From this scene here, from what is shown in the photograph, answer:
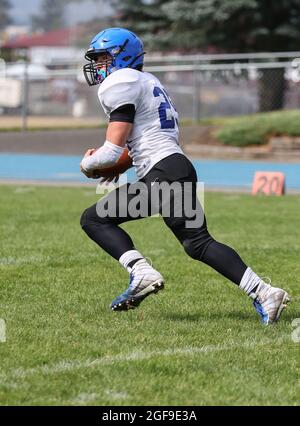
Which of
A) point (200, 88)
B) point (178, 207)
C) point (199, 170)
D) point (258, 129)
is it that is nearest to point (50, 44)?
point (200, 88)

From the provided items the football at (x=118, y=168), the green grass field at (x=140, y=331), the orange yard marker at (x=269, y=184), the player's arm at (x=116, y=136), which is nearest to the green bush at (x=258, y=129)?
the orange yard marker at (x=269, y=184)

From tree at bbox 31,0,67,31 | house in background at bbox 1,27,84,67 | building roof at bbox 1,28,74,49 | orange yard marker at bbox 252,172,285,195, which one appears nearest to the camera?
orange yard marker at bbox 252,172,285,195

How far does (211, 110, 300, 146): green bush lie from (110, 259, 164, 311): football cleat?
13.9 meters

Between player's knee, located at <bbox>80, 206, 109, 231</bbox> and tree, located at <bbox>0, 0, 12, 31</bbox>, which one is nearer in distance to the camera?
player's knee, located at <bbox>80, 206, 109, 231</bbox>

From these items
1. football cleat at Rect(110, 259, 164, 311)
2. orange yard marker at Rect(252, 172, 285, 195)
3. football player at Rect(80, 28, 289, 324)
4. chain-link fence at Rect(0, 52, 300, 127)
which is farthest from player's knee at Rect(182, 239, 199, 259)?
chain-link fence at Rect(0, 52, 300, 127)

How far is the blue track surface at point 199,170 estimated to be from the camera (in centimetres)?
1670

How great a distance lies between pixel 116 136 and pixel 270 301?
Result: 123 cm

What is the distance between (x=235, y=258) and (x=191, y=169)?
557 mm

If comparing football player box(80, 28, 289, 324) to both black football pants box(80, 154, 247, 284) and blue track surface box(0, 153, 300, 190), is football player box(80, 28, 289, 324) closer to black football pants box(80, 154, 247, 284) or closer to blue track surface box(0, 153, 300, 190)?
black football pants box(80, 154, 247, 284)

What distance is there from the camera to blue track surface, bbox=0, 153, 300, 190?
54.8ft

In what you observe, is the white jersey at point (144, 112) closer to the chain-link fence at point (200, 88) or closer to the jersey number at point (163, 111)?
the jersey number at point (163, 111)

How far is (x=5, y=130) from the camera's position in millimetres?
23938

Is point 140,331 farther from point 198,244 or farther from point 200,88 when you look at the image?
point 200,88

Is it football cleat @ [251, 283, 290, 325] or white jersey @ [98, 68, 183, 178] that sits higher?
white jersey @ [98, 68, 183, 178]
